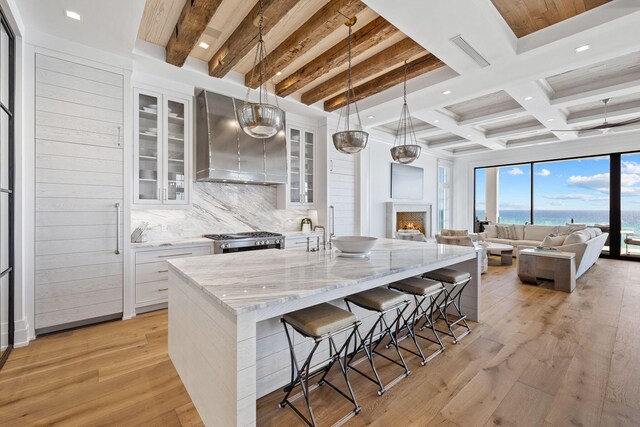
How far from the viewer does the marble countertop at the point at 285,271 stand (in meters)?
1.38

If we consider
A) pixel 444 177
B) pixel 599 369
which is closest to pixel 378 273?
pixel 599 369

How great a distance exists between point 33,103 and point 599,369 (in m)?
5.09

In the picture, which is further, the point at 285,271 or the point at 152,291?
the point at 152,291

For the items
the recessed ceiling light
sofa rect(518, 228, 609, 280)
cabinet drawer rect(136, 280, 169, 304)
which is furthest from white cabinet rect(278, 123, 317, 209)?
sofa rect(518, 228, 609, 280)

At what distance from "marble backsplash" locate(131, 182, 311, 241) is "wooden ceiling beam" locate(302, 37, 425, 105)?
1.64 meters

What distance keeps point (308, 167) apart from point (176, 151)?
207cm

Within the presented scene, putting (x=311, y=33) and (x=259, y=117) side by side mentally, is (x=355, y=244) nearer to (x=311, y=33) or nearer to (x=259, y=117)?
(x=259, y=117)

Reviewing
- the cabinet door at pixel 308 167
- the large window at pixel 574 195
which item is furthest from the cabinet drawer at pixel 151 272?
the large window at pixel 574 195

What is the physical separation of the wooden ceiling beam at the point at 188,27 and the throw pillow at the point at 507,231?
7780 mm

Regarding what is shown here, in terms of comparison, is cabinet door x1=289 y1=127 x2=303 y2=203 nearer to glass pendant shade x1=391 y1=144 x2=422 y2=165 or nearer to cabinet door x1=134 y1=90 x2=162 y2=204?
cabinet door x1=134 y1=90 x2=162 y2=204

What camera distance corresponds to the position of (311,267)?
1.97 meters

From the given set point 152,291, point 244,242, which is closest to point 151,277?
point 152,291

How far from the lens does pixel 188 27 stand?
2.59 meters

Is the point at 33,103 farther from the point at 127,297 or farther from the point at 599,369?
the point at 599,369
